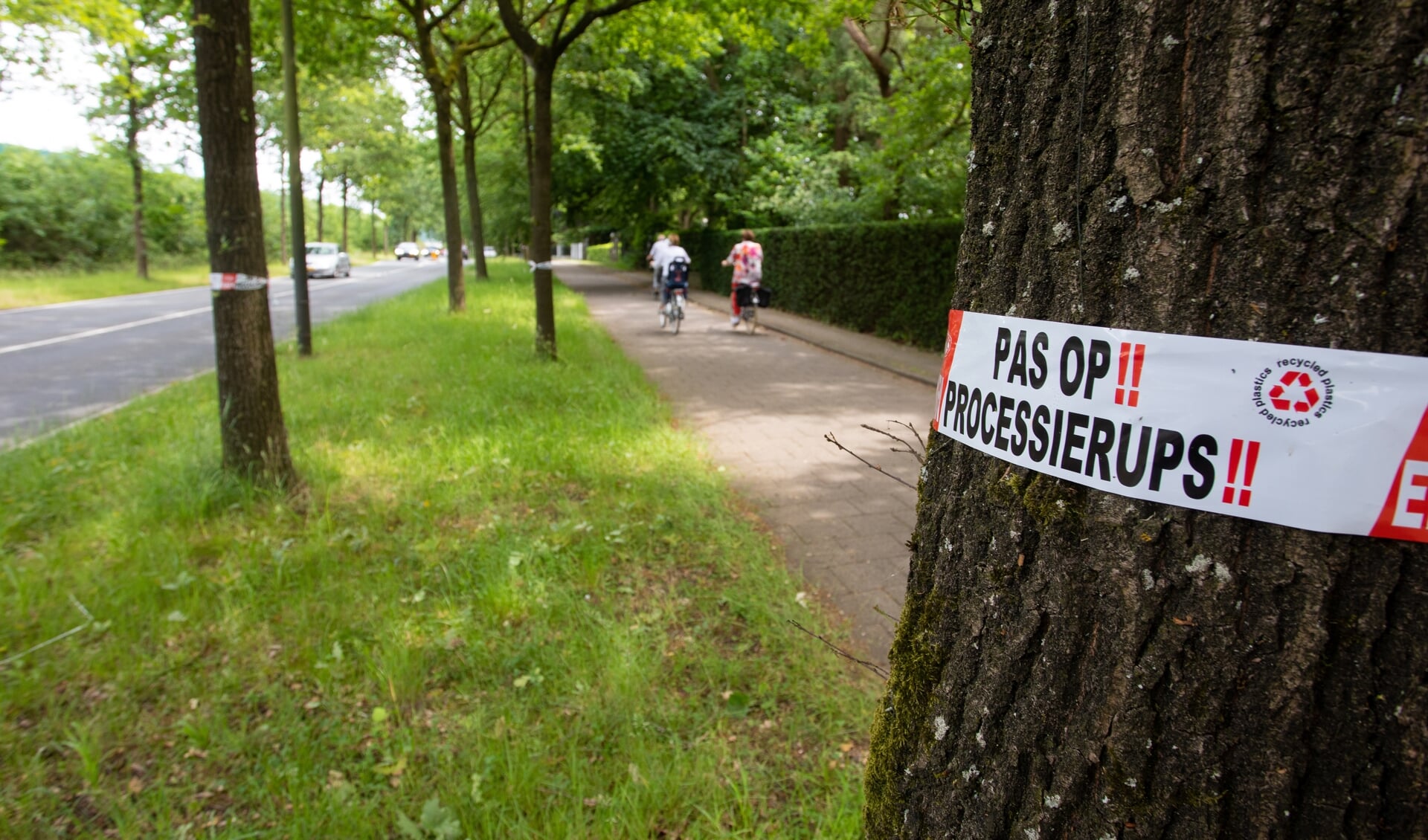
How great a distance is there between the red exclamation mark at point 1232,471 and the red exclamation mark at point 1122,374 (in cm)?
14

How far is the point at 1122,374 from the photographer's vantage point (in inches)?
40.9

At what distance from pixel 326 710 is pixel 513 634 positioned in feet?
2.48

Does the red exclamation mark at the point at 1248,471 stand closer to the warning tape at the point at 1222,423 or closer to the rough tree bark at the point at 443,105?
the warning tape at the point at 1222,423

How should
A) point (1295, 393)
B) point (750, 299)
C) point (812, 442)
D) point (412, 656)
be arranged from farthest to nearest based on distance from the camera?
1. point (750, 299)
2. point (812, 442)
3. point (412, 656)
4. point (1295, 393)

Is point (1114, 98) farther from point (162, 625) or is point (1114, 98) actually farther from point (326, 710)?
point (162, 625)

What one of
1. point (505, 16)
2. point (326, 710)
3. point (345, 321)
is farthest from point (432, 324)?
point (326, 710)

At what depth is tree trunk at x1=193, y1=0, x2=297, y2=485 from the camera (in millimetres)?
4695

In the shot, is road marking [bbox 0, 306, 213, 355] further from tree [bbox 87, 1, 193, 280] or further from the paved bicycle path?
the paved bicycle path

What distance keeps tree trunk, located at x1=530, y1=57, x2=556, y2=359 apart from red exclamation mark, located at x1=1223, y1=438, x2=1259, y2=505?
890cm

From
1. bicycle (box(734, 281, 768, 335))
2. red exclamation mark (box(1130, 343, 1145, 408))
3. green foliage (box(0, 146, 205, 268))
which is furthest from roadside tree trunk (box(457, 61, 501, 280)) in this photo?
red exclamation mark (box(1130, 343, 1145, 408))

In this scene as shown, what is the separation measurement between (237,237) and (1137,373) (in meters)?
5.28

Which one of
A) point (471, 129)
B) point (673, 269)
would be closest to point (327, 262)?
point (471, 129)

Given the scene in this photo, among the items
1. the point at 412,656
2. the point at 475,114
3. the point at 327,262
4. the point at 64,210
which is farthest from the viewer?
the point at 327,262

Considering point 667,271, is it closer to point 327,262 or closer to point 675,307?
point 675,307
